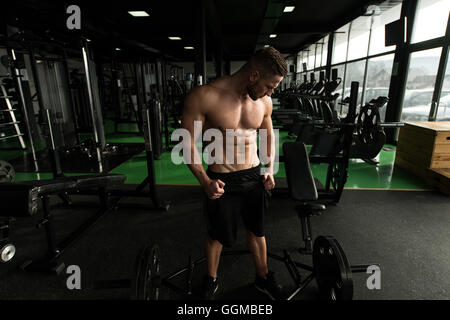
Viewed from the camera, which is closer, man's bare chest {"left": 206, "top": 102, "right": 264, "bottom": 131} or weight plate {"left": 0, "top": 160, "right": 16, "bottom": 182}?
man's bare chest {"left": 206, "top": 102, "right": 264, "bottom": 131}

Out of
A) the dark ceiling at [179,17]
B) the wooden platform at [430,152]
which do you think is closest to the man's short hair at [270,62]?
the wooden platform at [430,152]

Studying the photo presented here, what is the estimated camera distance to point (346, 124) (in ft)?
7.62

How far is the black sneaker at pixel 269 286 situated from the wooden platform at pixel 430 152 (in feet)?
7.69

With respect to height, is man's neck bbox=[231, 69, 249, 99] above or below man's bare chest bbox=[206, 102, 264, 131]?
above

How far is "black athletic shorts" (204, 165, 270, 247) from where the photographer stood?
1227 millimetres

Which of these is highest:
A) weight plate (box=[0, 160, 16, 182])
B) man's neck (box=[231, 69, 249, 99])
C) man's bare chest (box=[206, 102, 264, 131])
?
man's neck (box=[231, 69, 249, 99])

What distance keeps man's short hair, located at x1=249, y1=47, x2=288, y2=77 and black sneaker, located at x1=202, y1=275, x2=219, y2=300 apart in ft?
3.54

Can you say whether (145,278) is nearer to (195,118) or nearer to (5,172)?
(195,118)

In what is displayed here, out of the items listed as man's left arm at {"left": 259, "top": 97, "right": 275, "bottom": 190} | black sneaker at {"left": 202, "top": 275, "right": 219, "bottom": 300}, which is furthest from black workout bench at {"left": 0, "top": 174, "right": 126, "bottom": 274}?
man's left arm at {"left": 259, "top": 97, "right": 275, "bottom": 190}

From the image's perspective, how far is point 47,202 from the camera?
4.98ft

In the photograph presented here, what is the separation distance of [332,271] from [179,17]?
22.5 ft

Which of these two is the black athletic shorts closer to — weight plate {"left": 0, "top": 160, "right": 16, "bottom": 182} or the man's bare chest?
the man's bare chest

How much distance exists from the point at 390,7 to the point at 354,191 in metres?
4.46
